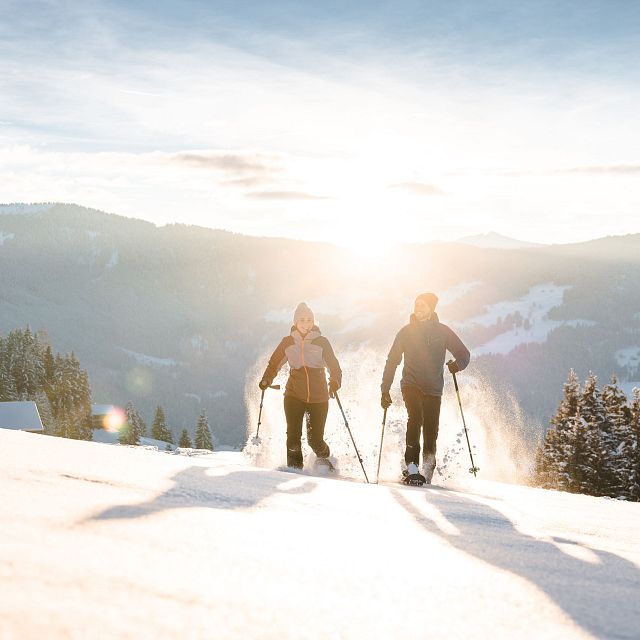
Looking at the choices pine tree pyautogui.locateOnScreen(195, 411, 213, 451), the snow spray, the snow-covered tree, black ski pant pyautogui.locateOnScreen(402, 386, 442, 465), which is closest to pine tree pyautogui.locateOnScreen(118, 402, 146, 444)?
the snow-covered tree

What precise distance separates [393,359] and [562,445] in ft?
81.4

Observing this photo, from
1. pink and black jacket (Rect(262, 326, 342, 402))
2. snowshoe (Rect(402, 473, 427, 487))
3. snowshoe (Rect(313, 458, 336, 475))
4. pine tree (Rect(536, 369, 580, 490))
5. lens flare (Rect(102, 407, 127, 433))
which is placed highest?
pink and black jacket (Rect(262, 326, 342, 402))

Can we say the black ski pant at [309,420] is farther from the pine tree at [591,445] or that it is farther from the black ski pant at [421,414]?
the pine tree at [591,445]

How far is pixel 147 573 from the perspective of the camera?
195 centimetres

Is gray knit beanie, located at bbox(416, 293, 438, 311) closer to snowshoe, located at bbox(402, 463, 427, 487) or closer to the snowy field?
snowshoe, located at bbox(402, 463, 427, 487)

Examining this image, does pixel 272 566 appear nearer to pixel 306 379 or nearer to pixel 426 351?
pixel 426 351

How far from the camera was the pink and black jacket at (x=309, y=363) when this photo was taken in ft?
29.2

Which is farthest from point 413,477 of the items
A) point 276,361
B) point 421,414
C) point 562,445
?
point 562,445

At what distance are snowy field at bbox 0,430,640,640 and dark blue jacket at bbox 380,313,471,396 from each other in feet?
14.2

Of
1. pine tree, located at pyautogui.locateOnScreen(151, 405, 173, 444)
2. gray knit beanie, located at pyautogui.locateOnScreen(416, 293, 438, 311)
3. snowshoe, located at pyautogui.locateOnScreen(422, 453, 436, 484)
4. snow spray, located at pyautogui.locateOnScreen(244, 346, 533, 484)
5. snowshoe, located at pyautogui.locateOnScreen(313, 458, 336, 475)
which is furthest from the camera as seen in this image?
pine tree, located at pyautogui.locateOnScreen(151, 405, 173, 444)

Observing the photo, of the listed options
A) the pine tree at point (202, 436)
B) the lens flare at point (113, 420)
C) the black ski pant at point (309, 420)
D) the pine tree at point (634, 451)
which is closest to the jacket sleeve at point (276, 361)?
the black ski pant at point (309, 420)

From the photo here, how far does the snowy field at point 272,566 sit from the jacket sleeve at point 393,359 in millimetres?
4506

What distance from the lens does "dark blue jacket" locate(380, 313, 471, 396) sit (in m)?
8.47

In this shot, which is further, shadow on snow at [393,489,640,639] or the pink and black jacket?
the pink and black jacket
